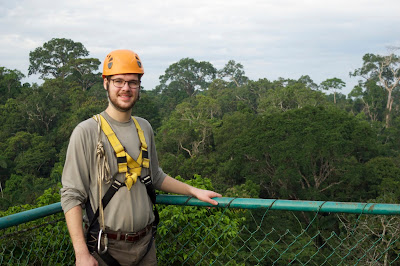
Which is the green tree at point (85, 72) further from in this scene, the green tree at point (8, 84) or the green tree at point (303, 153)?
the green tree at point (303, 153)

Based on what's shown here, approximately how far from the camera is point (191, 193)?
2375 mm

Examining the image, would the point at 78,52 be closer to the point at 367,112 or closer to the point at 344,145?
the point at 367,112

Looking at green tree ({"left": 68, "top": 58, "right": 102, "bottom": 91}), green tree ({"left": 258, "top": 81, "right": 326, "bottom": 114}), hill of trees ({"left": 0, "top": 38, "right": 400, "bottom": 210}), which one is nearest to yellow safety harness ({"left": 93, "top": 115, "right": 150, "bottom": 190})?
hill of trees ({"left": 0, "top": 38, "right": 400, "bottom": 210})

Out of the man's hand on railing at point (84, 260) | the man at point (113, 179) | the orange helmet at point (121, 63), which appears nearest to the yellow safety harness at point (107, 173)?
the man at point (113, 179)

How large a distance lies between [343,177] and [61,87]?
95.7ft

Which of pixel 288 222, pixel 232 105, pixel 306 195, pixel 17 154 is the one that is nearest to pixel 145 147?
pixel 288 222

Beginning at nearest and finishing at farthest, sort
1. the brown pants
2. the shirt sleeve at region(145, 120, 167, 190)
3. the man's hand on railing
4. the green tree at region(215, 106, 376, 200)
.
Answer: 1. the man's hand on railing
2. the brown pants
3. the shirt sleeve at region(145, 120, 167, 190)
4. the green tree at region(215, 106, 376, 200)

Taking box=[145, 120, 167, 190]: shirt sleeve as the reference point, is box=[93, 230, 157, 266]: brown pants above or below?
below

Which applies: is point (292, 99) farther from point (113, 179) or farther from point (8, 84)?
point (113, 179)

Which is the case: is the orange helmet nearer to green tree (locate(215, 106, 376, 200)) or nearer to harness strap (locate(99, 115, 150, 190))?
harness strap (locate(99, 115, 150, 190))

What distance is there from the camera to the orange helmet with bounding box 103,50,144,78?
2070 mm

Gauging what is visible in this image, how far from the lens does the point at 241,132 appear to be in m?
27.7

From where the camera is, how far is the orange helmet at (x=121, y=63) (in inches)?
81.5

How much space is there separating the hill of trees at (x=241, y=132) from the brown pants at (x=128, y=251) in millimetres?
17594
